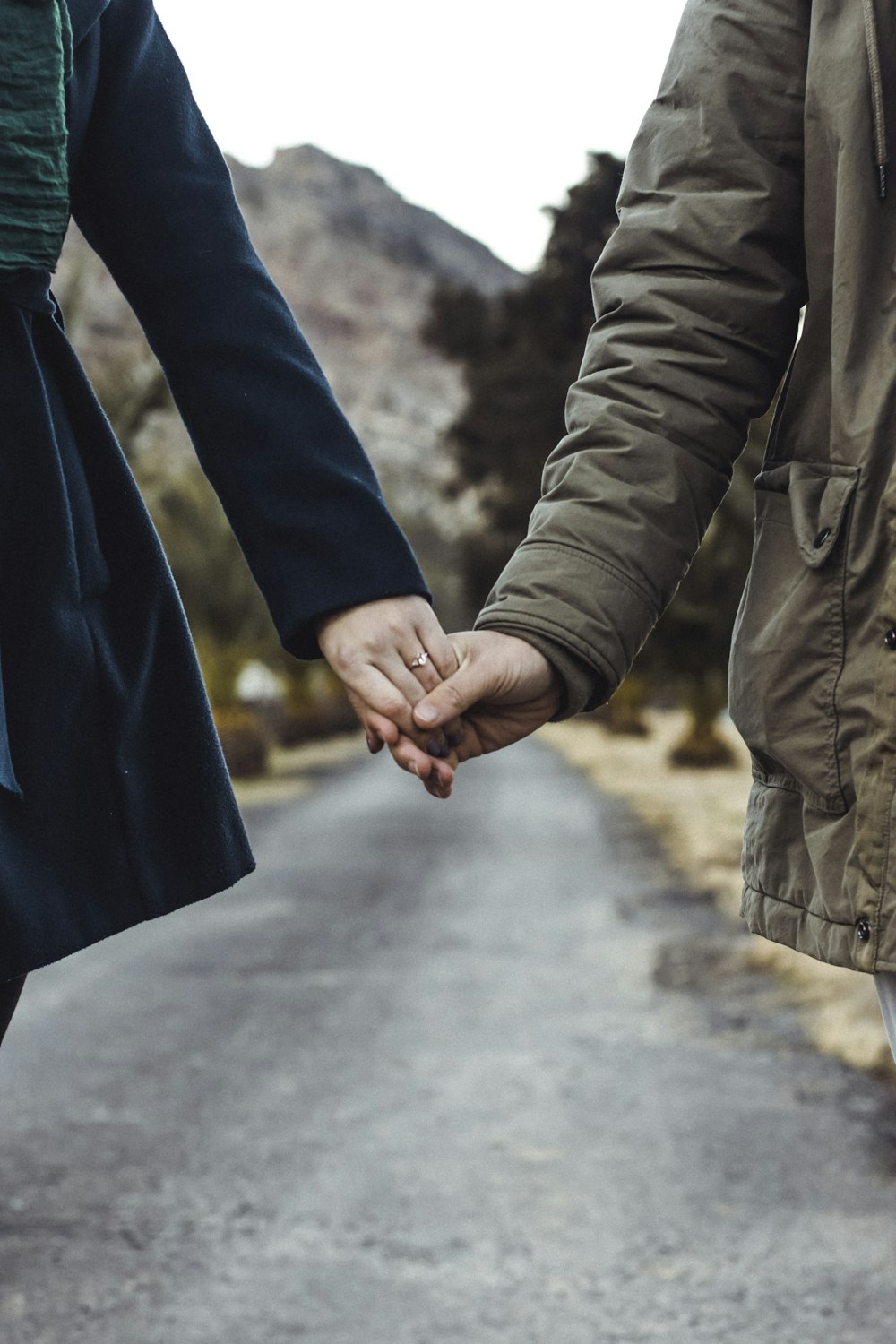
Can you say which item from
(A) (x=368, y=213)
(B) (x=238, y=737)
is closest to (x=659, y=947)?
(B) (x=238, y=737)

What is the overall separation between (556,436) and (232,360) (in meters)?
22.0

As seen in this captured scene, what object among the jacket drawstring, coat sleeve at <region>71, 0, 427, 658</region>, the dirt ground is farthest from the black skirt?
the dirt ground

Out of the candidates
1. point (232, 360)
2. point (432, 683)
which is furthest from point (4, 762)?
point (432, 683)

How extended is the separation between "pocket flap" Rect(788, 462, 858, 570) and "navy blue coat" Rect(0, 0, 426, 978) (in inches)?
17.3

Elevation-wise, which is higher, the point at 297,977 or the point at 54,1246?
the point at 54,1246

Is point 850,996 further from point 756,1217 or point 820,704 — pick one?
point 820,704

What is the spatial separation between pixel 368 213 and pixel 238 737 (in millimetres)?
126058

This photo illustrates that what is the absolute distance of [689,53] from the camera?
80.0 inches

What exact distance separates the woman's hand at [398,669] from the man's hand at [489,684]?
1cm

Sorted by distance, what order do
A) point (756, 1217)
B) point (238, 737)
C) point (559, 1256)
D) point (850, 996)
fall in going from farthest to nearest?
1. point (238, 737)
2. point (850, 996)
3. point (756, 1217)
4. point (559, 1256)

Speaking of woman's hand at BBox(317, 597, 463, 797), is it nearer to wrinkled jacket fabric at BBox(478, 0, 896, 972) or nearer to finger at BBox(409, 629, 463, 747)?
finger at BBox(409, 629, 463, 747)

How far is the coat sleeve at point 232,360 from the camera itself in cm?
178

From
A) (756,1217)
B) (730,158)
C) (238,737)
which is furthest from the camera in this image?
(238,737)

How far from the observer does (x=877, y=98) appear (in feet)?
5.90
